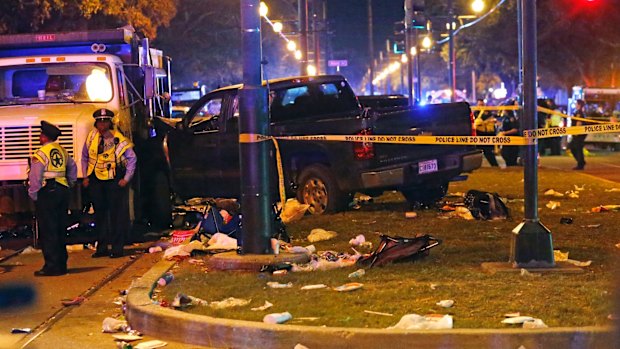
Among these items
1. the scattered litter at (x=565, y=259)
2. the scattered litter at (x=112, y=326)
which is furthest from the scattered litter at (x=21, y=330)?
the scattered litter at (x=565, y=259)

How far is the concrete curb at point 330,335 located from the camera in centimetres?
655

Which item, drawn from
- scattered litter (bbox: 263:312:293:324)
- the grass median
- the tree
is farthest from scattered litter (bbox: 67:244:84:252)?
the tree

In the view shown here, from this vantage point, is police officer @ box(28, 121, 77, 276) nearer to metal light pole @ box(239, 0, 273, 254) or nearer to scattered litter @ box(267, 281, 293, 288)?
metal light pole @ box(239, 0, 273, 254)

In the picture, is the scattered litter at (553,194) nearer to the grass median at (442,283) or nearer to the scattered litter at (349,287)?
the grass median at (442,283)

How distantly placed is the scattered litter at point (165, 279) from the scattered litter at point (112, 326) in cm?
118

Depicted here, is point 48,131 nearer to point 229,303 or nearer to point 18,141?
point 18,141

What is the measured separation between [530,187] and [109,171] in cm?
516

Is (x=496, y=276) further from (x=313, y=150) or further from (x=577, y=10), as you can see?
(x=577, y=10)

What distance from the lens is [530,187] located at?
897 cm

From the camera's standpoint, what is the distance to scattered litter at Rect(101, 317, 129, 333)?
7887mm

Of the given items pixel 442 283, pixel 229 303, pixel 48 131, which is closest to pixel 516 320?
pixel 442 283

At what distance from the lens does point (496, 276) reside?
873cm

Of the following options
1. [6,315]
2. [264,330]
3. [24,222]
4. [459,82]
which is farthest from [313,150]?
[459,82]

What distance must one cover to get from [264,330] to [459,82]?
262 ft
